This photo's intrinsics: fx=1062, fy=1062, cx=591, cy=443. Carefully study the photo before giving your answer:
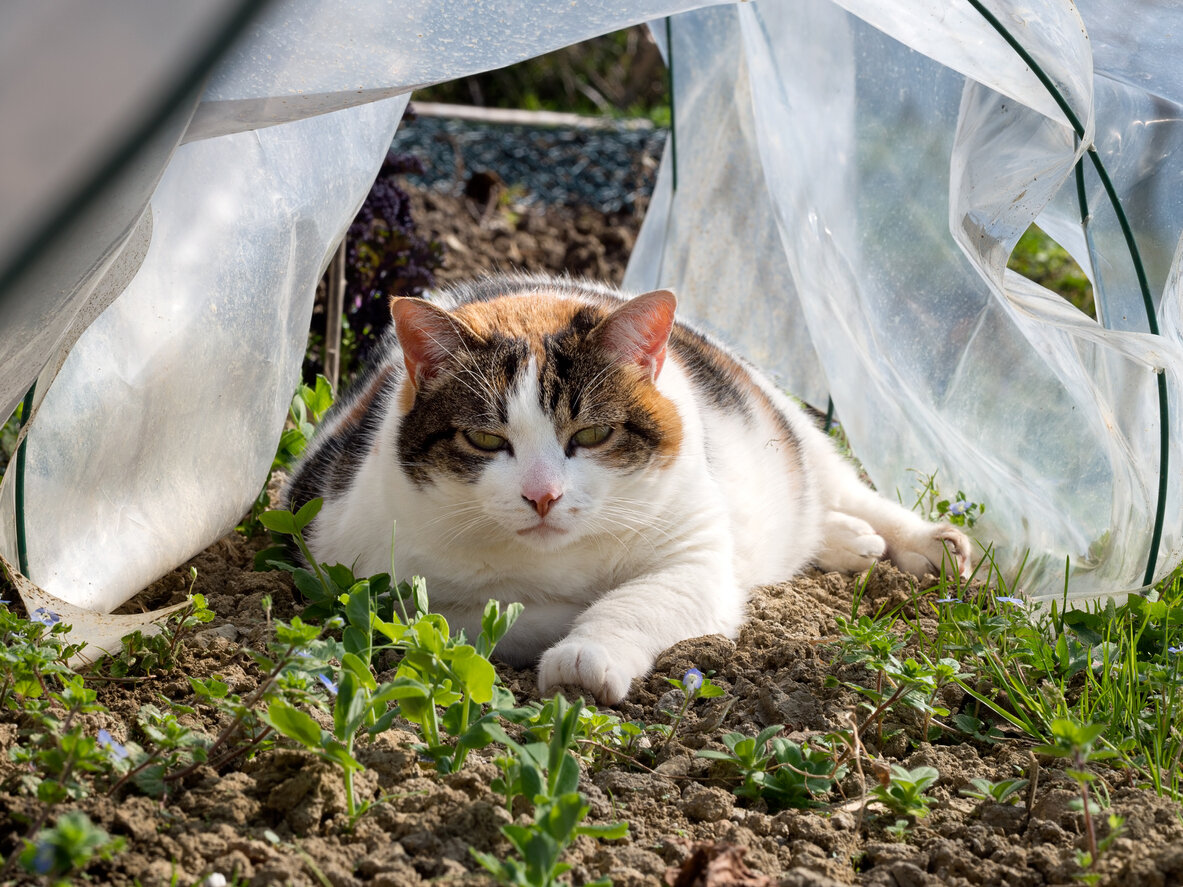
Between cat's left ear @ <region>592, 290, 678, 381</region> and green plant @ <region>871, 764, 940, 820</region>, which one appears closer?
green plant @ <region>871, 764, 940, 820</region>

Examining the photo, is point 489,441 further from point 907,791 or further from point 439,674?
point 907,791

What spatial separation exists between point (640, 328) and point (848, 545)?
1.04 m

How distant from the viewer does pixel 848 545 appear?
9.86 ft

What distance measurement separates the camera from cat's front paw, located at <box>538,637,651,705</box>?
2.03 m

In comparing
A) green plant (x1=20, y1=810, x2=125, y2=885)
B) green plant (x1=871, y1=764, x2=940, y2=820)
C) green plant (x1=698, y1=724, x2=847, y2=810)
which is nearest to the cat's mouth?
green plant (x1=698, y1=724, x2=847, y2=810)

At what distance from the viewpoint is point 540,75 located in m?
10.6

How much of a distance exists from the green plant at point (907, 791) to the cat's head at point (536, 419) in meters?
0.87

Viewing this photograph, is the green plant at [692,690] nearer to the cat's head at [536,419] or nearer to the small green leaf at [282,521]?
the cat's head at [536,419]

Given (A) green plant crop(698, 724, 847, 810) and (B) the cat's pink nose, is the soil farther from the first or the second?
(B) the cat's pink nose

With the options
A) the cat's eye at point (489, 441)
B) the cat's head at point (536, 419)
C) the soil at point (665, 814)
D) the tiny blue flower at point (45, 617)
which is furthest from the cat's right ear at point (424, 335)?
the tiny blue flower at point (45, 617)

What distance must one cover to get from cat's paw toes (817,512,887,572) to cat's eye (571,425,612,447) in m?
0.99

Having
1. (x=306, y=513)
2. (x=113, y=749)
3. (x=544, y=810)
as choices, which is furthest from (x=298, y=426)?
(x=544, y=810)

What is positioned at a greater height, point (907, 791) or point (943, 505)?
point (907, 791)

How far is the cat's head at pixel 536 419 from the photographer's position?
227 cm
